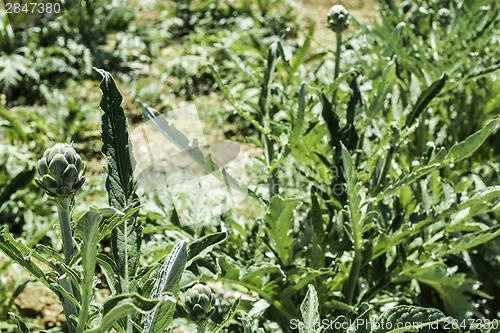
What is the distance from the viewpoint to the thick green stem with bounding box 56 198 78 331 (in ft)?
2.18

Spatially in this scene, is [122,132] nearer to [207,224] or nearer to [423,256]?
[207,224]

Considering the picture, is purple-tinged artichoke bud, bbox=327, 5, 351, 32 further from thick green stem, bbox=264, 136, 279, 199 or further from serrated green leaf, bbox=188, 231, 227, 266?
serrated green leaf, bbox=188, 231, 227, 266

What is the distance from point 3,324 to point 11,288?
193 millimetres

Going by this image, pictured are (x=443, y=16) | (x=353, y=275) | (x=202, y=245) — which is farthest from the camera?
(x=443, y=16)

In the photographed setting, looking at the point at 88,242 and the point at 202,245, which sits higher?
the point at 88,242

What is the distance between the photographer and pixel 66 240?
0.70 meters

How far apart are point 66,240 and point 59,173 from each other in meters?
0.10

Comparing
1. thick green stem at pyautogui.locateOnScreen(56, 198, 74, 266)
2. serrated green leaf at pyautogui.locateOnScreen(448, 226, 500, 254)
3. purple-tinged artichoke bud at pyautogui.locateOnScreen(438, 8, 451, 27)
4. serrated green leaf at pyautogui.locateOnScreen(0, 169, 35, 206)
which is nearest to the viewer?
thick green stem at pyautogui.locateOnScreen(56, 198, 74, 266)

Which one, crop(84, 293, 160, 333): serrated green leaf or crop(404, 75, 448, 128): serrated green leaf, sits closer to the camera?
crop(84, 293, 160, 333): serrated green leaf

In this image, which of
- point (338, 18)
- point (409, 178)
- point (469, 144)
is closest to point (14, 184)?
point (338, 18)

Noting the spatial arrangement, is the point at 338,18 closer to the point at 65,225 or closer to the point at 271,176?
the point at 271,176

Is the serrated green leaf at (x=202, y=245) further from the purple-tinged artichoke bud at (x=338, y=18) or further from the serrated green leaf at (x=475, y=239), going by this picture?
the purple-tinged artichoke bud at (x=338, y=18)

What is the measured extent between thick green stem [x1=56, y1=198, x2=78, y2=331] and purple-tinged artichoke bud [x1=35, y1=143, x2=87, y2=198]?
0.07 feet

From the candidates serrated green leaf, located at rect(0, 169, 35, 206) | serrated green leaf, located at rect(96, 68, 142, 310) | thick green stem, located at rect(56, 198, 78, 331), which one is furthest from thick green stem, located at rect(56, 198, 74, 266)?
serrated green leaf, located at rect(0, 169, 35, 206)
